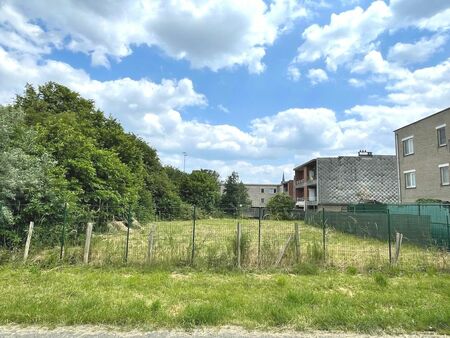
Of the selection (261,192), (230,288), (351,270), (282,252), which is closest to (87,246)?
(230,288)

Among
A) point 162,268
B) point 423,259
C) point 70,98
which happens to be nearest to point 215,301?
point 162,268

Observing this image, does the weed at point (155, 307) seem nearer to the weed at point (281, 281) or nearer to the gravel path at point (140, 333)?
the gravel path at point (140, 333)

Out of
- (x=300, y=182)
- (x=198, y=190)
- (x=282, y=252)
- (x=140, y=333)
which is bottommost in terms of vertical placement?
(x=140, y=333)

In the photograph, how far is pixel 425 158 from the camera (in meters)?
29.5

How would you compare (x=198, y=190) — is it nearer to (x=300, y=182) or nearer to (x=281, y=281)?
(x=300, y=182)

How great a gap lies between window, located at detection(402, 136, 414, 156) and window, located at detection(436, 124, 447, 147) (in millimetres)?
3452

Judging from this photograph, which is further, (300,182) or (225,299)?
(300,182)

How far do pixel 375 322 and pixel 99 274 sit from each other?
20.5 ft

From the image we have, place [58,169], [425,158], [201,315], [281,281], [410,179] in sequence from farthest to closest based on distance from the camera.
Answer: [410,179] < [425,158] < [58,169] < [281,281] < [201,315]

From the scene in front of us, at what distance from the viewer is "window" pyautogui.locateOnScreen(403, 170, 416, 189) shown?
31.0 meters

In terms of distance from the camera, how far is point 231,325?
17.7 feet

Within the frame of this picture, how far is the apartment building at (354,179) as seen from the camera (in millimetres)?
48062

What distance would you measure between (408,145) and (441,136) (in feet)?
14.7

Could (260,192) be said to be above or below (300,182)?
below
